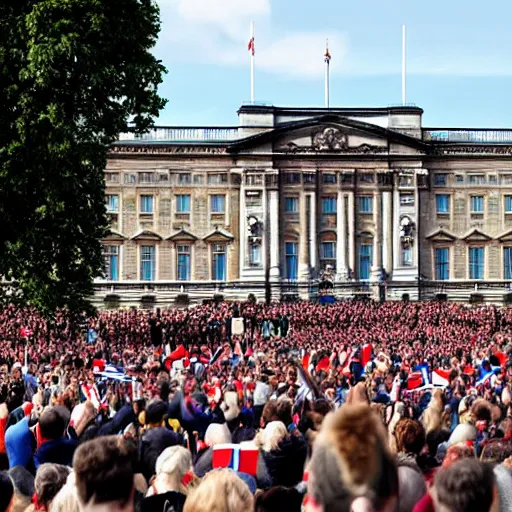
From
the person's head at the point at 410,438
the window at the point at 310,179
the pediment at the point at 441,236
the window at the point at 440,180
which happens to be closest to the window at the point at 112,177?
the window at the point at 310,179

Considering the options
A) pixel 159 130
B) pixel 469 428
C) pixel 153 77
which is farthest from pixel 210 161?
pixel 469 428

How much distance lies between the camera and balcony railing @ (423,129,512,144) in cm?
7019

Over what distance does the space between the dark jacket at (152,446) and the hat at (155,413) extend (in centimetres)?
31

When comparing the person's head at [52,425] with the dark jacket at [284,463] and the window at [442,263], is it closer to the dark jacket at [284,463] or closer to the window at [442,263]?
the dark jacket at [284,463]

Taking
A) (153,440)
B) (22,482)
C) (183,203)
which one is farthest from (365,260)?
(22,482)

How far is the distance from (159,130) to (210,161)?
4025mm

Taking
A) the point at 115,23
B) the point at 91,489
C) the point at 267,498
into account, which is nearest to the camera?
the point at 91,489

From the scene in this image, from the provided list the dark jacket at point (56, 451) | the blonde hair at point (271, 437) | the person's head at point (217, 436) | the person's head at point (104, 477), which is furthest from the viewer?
the person's head at point (217, 436)

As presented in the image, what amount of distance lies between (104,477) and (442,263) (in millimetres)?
64888

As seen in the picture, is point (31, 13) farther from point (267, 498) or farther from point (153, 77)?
point (267, 498)

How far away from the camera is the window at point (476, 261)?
69.2 meters

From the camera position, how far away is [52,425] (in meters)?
9.35

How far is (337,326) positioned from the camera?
162ft

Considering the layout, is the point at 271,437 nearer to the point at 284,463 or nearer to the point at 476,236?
the point at 284,463
